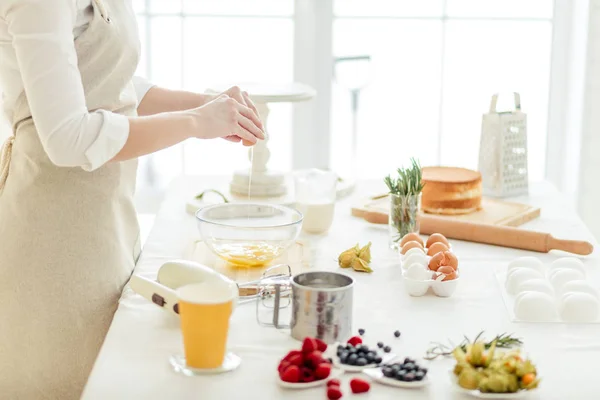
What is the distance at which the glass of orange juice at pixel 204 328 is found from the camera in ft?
3.96

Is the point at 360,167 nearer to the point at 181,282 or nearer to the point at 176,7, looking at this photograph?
the point at 176,7

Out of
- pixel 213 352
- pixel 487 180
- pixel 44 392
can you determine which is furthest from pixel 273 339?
pixel 487 180

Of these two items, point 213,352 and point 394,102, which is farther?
point 394,102

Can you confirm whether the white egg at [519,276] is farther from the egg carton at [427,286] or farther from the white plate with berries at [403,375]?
the white plate with berries at [403,375]

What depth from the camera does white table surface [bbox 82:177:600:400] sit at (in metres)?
1.20

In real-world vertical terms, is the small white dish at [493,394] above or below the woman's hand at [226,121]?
below

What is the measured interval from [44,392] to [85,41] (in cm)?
A: 61

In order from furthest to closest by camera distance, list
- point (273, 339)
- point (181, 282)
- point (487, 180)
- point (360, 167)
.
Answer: point (360, 167) → point (487, 180) → point (181, 282) → point (273, 339)

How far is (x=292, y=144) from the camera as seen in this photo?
11.0 ft

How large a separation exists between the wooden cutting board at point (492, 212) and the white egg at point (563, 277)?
1.44ft

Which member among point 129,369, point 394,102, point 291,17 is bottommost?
point 129,369

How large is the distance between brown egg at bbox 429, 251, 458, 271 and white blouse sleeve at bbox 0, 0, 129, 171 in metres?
0.61

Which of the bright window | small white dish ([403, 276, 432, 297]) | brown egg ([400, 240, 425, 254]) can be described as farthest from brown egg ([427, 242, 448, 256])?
the bright window

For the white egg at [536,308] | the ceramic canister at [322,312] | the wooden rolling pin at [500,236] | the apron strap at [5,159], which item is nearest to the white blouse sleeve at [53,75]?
the apron strap at [5,159]
